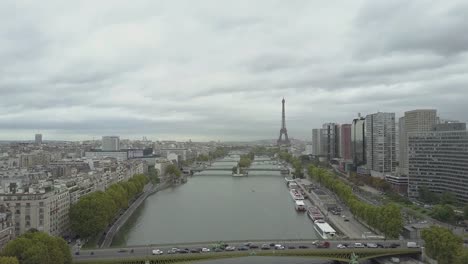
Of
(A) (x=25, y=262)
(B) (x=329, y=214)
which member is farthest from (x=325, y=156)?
(A) (x=25, y=262)

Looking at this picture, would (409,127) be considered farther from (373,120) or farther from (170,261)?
(170,261)

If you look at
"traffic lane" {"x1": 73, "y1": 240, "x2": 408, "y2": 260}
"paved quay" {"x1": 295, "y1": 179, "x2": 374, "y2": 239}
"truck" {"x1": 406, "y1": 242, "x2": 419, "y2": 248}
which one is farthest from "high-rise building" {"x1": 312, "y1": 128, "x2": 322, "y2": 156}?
"truck" {"x1": 406, "y1": 242, "x2": 419, "y2": 248}

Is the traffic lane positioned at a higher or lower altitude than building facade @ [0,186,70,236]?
lower

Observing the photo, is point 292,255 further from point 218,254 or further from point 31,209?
point 31,209

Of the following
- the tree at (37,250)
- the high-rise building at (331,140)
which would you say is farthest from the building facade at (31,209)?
the high-rise building at (331,140)

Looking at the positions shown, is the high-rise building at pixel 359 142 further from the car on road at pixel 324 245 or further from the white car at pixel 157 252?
the white car at pixel 157 252

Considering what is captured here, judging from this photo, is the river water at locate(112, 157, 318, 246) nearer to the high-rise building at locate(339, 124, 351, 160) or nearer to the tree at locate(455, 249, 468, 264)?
the tree at locate(455, 249, 468, 264)
